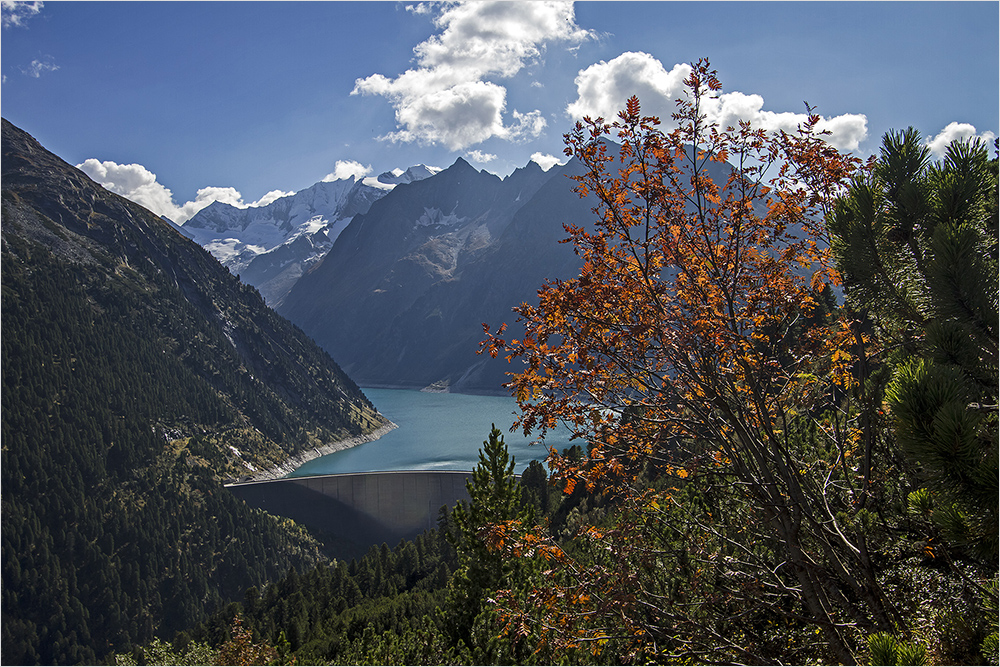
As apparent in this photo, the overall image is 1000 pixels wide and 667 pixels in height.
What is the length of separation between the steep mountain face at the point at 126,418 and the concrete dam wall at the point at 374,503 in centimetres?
303

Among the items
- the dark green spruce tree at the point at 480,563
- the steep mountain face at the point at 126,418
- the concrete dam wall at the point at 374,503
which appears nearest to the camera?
the dark green spruce tree at the point at 480,563

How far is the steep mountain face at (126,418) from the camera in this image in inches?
1983

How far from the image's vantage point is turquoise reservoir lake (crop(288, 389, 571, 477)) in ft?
239

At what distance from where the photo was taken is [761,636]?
5.39 metres

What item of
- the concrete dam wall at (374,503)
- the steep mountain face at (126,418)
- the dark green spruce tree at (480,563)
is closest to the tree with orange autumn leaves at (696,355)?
the dark green spruce tree at (480,563)

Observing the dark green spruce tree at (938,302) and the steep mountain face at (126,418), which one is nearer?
the dark green spruce tree at (938,302)

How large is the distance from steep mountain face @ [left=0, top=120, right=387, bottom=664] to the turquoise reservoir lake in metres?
7.04

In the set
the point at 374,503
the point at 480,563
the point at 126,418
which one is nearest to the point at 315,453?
the point at 126,418

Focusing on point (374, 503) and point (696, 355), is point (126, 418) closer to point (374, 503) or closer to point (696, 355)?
point (374, 503)

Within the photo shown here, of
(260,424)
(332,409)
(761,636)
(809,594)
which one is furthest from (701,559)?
(332,409)

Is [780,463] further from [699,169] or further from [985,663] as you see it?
[699,169]

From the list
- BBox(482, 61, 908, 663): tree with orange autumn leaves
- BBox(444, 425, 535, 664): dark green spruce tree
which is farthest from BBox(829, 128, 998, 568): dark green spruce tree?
BBox(444, 425, 535, 664): dark green spruce tree

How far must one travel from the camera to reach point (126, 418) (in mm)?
70000

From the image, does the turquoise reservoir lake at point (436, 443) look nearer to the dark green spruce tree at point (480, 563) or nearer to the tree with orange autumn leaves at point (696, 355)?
the dark green spruce tree at point (480, 563)
